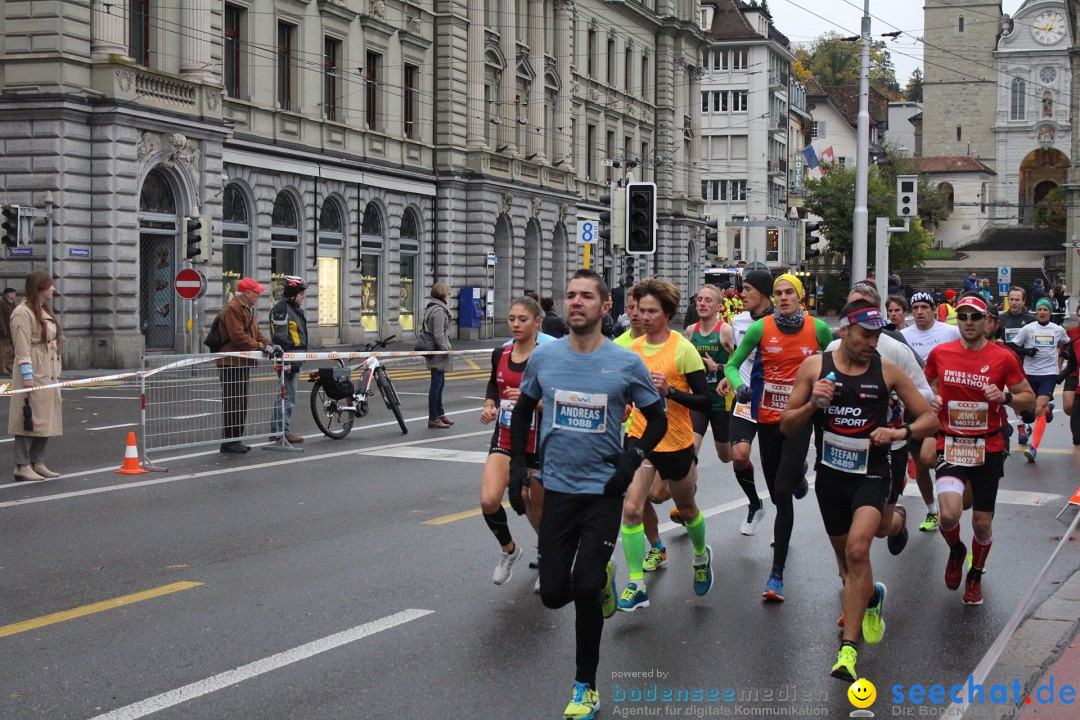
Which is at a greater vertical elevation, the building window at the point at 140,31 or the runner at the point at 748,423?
the building window at the point at 140,31

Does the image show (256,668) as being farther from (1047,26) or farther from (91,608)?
(1047,26)

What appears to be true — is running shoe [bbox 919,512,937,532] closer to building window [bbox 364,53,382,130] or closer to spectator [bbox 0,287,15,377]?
spectator [bbox 0,287,15,377]

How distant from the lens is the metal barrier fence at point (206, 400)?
13.6m

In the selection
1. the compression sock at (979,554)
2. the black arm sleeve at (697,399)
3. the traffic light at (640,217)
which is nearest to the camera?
the black arm sleeve at (697,399)

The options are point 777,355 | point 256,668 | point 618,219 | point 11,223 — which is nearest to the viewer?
point 256,668

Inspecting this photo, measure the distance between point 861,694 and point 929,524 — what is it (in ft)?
16.2

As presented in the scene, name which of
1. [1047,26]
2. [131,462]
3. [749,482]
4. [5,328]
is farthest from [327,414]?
[1047,26]

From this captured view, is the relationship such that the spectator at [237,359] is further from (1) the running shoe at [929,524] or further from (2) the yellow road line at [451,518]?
(1) the running shoe at [929,524]

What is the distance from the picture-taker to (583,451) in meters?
5.90

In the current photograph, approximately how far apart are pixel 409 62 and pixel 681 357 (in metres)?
36.4

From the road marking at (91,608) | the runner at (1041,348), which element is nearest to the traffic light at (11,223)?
the runner at (1041,348)

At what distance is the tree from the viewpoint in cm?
14304

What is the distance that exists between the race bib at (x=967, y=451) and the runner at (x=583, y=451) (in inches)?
105

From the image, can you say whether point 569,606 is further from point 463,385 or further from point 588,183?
point 588,183
